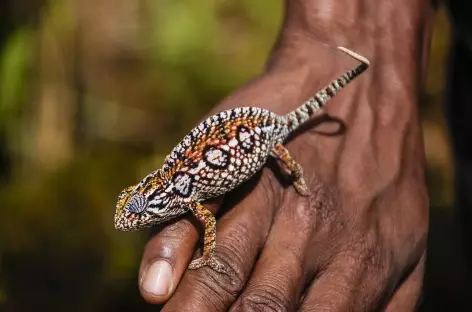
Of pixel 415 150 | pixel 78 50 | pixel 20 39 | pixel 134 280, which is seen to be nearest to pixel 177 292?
pixel 415 150

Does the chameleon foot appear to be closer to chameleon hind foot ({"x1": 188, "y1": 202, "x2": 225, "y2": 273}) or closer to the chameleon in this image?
the chameleon

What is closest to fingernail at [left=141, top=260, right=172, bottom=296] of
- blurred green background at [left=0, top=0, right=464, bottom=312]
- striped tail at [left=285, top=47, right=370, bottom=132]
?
striped tail at [left=285, top=47, right=370, bottom=132]

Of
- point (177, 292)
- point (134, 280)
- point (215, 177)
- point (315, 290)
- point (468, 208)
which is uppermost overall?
point (215, 177)

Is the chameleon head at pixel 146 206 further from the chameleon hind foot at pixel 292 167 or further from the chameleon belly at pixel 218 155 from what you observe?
the chameleon hind foot at pixel 292 167

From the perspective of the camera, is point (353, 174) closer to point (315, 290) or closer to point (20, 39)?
point (315, 290)

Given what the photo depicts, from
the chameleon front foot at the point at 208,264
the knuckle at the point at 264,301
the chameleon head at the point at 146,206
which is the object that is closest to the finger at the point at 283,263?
the knuckle at the point at 264,301

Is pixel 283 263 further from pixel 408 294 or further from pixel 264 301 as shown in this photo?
pixel 408 294
